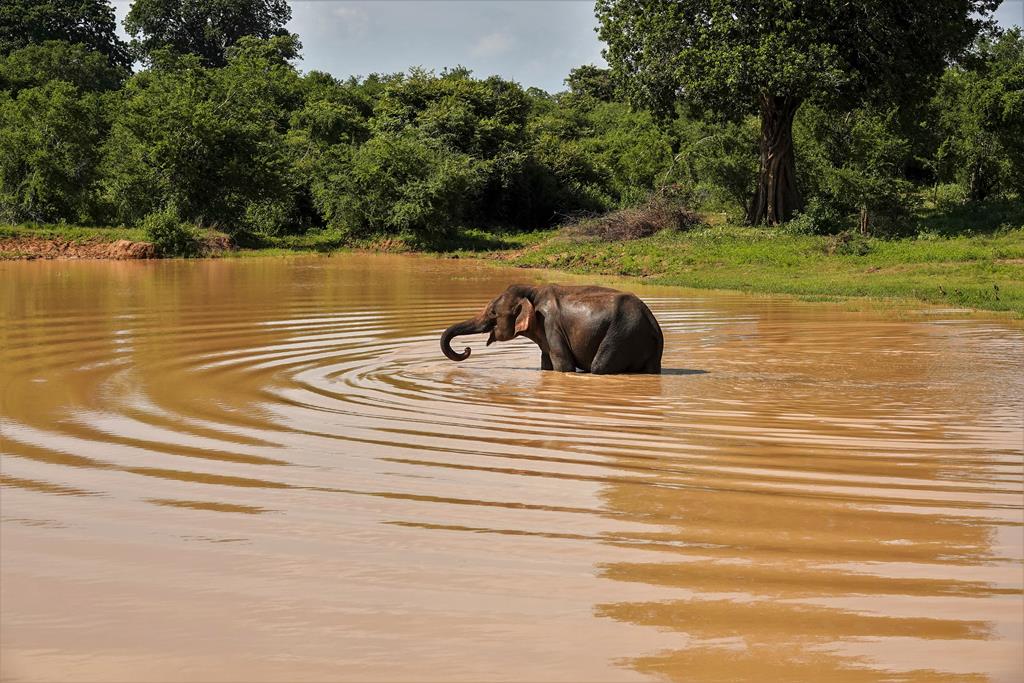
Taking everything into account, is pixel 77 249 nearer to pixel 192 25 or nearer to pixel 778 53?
pixel 778 53

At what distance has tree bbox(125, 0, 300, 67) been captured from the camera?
93688mm

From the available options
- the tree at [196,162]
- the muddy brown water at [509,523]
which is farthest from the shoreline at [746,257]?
the muddy brown water at [509,523]

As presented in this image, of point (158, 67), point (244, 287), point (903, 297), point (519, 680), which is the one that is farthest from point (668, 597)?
point (158, 67)

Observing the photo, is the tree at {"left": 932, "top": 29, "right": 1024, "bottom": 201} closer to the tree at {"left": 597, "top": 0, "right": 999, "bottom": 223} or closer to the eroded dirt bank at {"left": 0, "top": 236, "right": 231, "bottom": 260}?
the tree at {"left": 597, "top": 0, "right": 999, "bottom": 223}

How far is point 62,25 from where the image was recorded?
8438 cm

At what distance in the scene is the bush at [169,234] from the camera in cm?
3762

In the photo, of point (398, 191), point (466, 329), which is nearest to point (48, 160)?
point (398, 191)

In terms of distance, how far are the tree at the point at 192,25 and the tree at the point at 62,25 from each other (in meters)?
2.16

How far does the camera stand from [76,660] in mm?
3793

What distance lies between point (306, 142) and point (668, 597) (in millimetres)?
48792

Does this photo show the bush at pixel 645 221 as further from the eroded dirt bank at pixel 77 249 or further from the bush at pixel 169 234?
the bush at pixel 169 234

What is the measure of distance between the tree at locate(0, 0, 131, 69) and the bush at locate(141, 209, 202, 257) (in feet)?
144

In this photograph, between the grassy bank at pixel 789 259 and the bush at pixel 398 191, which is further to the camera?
the bush at pixel 398 191

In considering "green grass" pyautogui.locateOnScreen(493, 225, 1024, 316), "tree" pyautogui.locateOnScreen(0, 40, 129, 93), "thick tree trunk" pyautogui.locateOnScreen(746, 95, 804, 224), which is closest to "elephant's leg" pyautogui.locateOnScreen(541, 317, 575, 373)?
"green grass" pyautogui.locateOnScreen(493, 225, 1024, 316)
